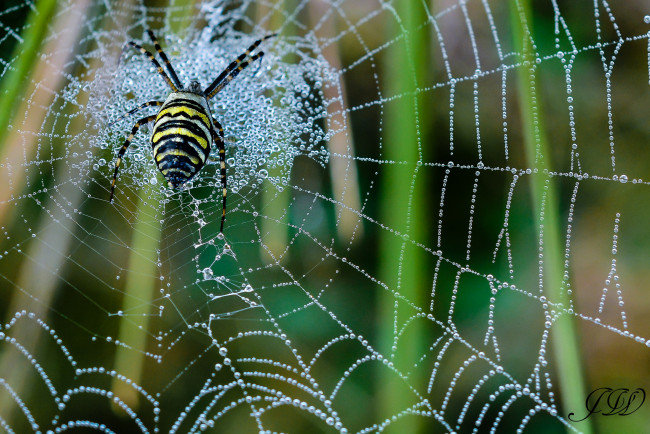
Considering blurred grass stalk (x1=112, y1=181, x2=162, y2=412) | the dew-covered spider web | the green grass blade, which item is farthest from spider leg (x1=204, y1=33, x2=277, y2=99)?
the green grass blade

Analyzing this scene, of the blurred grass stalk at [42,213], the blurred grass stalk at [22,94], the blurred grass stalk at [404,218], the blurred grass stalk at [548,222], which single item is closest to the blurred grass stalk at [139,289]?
the blurred grass stalk at [42,213]

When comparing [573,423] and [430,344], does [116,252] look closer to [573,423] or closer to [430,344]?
[430,344]

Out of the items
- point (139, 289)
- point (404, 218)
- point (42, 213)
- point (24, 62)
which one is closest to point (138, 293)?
point (139, 289)

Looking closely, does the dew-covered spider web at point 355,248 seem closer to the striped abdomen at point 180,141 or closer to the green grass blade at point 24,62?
the green grass blade at point 24,62

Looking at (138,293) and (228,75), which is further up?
(228,75)

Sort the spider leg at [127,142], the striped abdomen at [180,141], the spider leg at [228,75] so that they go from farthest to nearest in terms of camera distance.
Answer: the spider leg at [228,75] → the spider leg at [127,142] → the striped abdomen at [180,141]

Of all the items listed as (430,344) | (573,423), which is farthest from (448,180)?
(573,423)

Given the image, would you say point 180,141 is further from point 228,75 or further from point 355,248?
point 355,248

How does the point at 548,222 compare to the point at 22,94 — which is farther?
the point at 22,94
